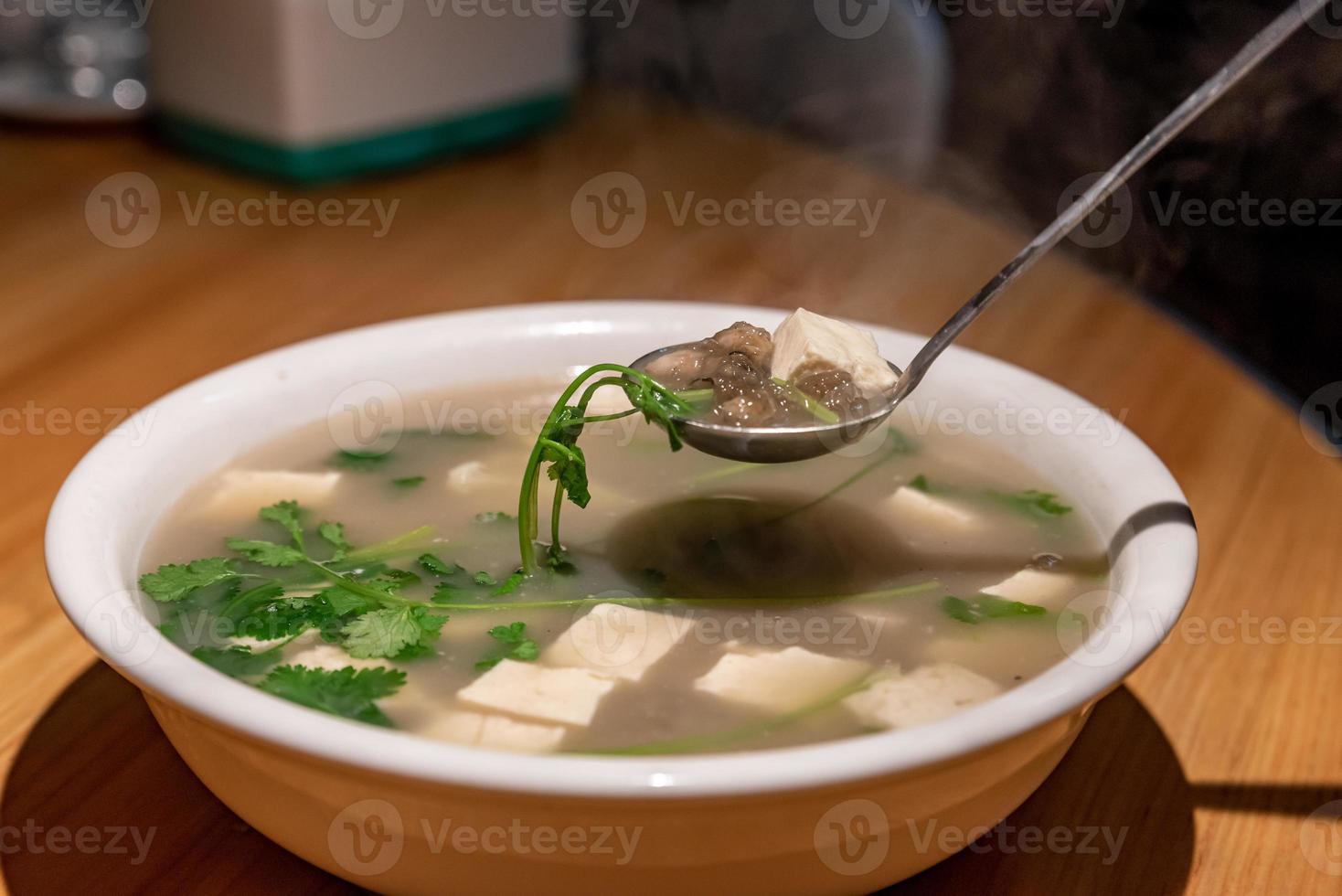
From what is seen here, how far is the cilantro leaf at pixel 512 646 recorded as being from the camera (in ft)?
3.93

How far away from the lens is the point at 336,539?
1.40 meters

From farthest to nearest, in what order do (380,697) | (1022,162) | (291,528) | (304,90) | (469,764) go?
(1022,162)
(304,90)
(291,528)
(380,697)
(469,764)

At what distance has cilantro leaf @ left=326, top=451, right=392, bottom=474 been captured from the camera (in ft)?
5.15

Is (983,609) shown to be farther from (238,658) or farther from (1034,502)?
(238,658)

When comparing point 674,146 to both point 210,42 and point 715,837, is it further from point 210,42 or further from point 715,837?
point 715,837

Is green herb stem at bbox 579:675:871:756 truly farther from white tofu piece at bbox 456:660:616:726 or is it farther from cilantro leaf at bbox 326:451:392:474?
cilantro leaf at bbox 326:451:392:474

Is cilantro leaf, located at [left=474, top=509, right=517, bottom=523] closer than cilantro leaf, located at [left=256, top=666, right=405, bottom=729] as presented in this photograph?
No

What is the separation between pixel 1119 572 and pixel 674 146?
2140 millimetres

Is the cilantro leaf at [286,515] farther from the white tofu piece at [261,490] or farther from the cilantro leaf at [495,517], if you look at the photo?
the cilantro leaf at [495,517]

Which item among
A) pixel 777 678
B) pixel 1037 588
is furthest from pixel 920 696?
pixel 1037 588

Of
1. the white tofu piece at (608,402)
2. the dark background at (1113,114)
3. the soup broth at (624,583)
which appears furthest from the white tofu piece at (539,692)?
the dark background at (1113,114)

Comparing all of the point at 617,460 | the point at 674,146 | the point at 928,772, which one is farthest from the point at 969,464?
the point at 674,146

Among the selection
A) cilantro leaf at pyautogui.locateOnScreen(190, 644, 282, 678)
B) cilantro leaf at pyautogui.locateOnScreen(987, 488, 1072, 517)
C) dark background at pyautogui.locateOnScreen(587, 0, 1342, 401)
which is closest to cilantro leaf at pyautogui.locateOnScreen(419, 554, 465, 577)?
cilantro leaf at pyautogui.locateOnScreen(190, 644, 282, 678)

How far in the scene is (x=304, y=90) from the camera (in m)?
2.75
